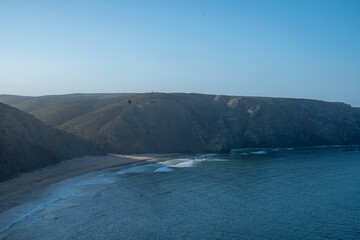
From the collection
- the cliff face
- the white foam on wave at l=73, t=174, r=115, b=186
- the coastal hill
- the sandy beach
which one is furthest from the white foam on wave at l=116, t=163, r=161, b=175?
the coastal hill

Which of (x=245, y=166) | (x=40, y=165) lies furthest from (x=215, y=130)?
(x=40, y=165)

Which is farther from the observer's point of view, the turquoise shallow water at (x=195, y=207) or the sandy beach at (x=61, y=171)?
the sandy beach at (x=61, y=171)

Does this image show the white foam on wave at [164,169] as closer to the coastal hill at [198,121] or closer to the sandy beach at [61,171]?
the sandy beach at [61,171]

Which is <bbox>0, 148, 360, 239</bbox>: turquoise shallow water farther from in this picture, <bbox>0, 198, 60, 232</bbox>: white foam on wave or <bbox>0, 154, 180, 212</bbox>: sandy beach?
<bbox>0, 154, 180, 212</bbox>: sandy beach

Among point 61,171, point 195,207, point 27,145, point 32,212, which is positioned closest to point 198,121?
point 61,171

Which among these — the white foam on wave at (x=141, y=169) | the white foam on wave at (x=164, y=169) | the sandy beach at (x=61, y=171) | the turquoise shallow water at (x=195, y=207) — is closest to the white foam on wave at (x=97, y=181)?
the turquoise shallow water at (x=195, y=207)

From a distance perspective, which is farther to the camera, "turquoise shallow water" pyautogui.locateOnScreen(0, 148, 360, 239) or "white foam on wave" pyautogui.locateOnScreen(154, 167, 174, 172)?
"white foam on wave" pyautogui.locateOnScreen(154, 167, 174, 172)

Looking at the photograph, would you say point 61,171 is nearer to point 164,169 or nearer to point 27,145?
point 27,145
